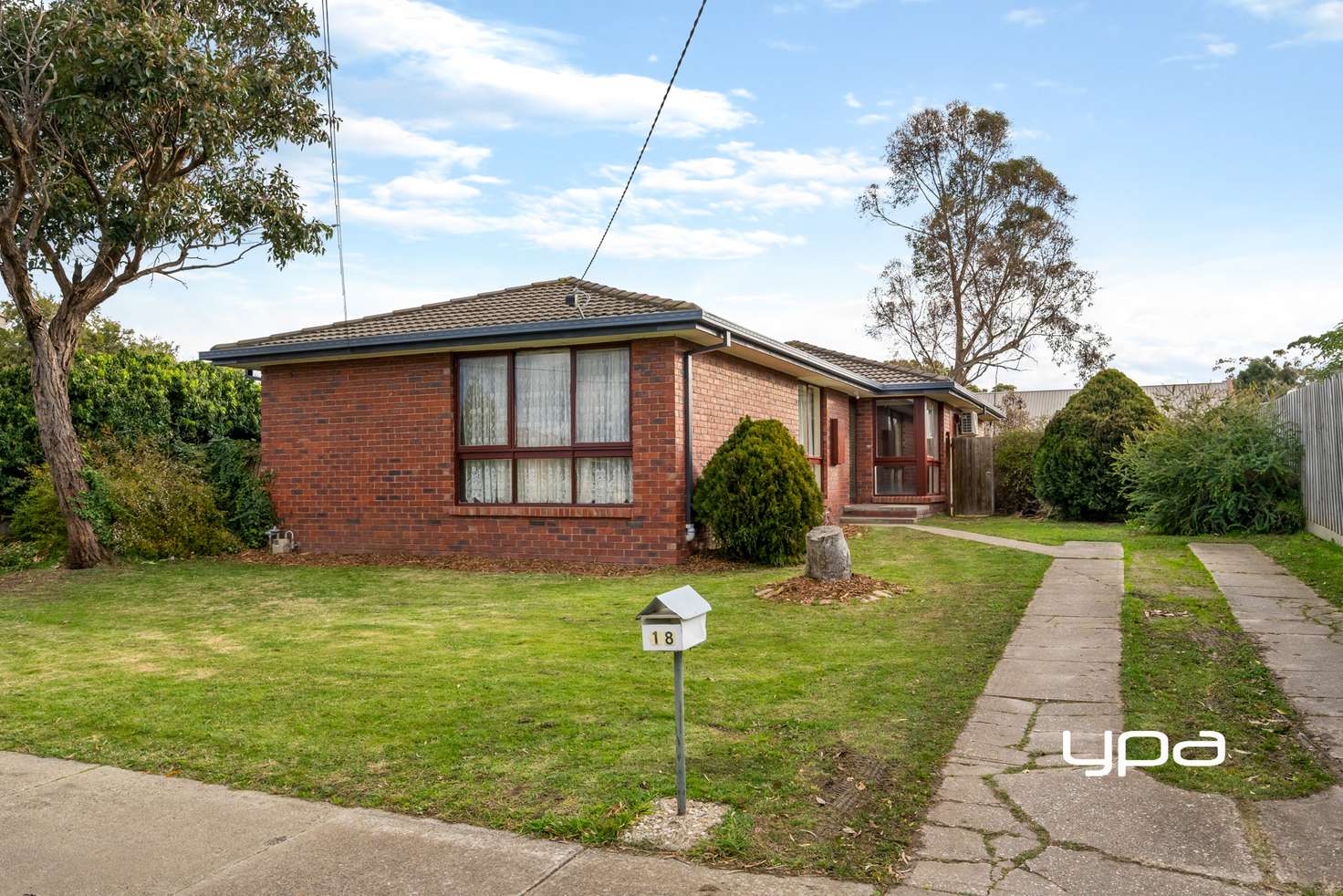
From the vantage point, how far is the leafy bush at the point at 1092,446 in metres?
18.3

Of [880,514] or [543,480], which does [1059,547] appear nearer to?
[880,514]

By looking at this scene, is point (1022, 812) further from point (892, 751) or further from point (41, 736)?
point (41, 736)

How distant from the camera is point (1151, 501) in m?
14.9

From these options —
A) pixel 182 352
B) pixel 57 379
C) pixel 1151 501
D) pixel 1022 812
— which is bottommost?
pixel 1022 812

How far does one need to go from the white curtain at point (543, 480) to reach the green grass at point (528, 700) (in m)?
2.52

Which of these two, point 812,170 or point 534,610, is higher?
point 812,170

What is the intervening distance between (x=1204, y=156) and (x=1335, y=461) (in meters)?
5.91

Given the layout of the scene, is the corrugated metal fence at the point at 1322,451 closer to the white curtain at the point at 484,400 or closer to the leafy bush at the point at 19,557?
the white curtain at the point at 484,400

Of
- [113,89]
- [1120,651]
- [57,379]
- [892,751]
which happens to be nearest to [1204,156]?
[1120,651]

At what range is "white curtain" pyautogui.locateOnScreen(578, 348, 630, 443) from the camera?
12.4 metres

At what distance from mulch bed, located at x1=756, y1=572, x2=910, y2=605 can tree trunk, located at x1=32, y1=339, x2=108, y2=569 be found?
948 cm

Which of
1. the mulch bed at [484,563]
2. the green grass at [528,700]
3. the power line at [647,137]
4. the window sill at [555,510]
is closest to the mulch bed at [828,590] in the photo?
the green grass at [528,700]

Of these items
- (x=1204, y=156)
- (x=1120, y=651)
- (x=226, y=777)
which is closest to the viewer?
(x=226, y=777)

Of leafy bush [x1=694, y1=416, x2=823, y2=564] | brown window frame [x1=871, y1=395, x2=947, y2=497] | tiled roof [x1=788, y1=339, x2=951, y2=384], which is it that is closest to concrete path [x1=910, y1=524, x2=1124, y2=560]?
leafy bush [x1=694, y1=416, x2=823, y2=564]
